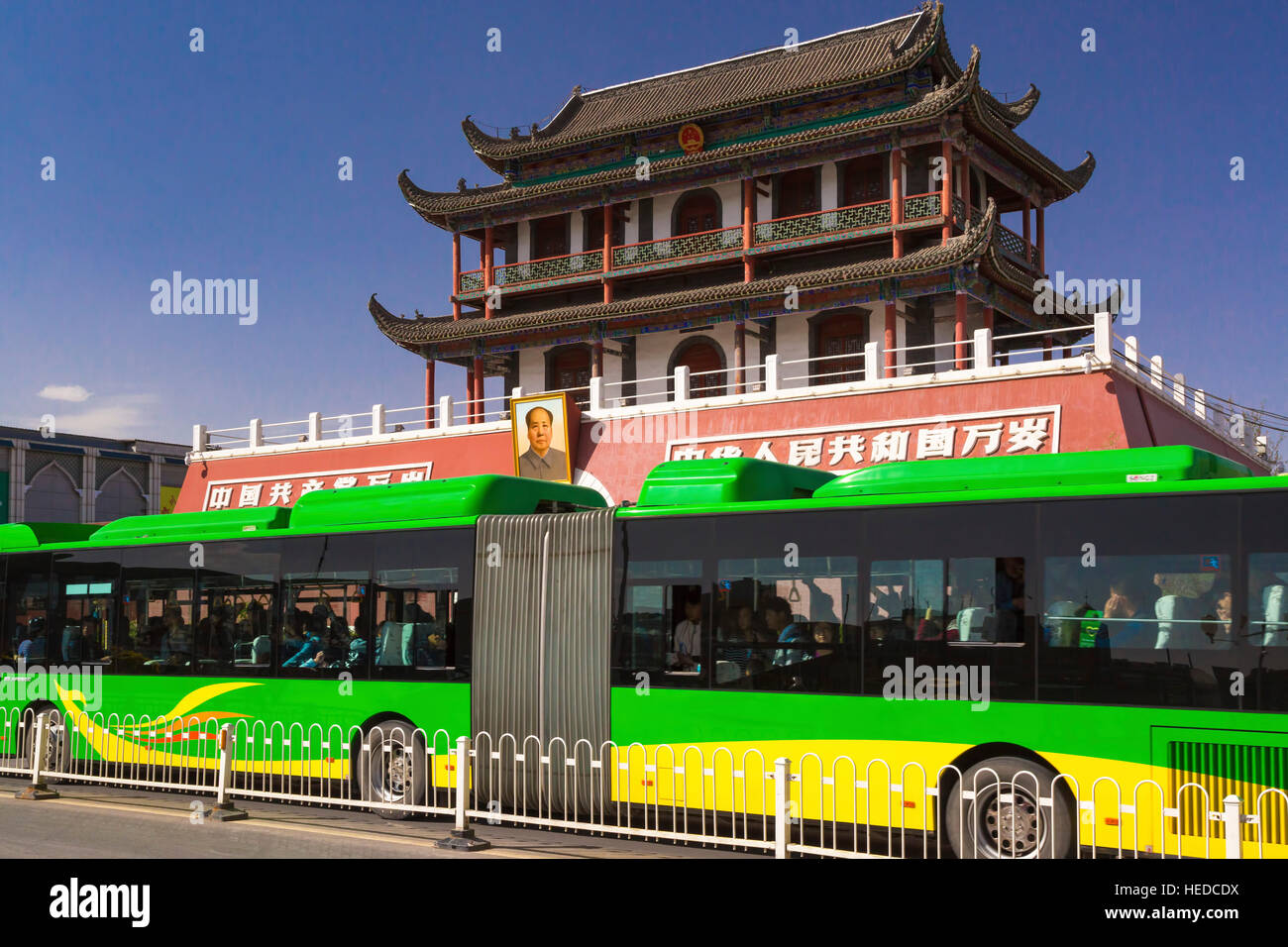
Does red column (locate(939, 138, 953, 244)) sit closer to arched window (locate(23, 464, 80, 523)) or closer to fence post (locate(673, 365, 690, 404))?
fence post (locate(673, 365, 690, 404))

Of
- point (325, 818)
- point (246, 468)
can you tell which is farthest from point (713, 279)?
point (325, 818)

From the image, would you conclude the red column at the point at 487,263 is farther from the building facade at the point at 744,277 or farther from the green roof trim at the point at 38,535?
the green roof trim at the point at 38,535

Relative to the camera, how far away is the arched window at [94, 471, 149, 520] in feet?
146

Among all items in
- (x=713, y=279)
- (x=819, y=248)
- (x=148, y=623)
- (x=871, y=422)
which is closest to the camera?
(x=148, y=623)

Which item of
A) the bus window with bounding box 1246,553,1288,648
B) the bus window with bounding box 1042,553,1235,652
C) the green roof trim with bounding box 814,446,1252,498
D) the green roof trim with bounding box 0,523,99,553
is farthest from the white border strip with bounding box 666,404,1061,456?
the green roof trim with bounding box 0,523,99,553

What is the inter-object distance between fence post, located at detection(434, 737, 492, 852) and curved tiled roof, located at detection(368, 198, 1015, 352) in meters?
17.8

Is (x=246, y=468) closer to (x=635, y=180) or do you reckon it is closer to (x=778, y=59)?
(x=635, y=180)

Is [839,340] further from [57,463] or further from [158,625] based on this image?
[57,463]

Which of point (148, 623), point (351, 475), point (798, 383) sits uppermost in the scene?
point (798, 383)

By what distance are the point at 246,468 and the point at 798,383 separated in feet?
44.7

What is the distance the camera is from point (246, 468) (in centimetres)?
2906

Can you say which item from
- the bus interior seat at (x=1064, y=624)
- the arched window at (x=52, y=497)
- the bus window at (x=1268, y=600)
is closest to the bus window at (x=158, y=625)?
the bus interior seat at (x=1064, y=624)

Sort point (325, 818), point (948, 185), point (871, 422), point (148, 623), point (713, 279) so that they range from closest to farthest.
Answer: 1. point (325, 818)
2. point (148, 623)
3. point (871, 422)
4. point (948, 185)
5. point (713, 279)

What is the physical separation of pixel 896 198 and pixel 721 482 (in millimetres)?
18431
